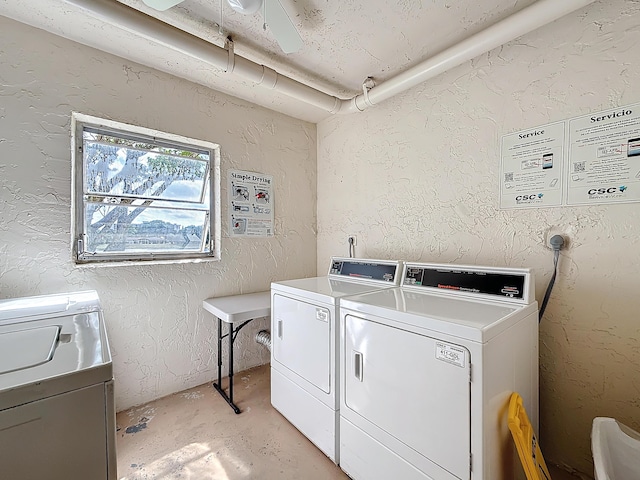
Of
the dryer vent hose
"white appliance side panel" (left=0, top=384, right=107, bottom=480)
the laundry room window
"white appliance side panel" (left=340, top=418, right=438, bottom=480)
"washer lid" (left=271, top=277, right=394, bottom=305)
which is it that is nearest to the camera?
"white appliance side panel" (left=0, top=384, right=107, bottom=480)

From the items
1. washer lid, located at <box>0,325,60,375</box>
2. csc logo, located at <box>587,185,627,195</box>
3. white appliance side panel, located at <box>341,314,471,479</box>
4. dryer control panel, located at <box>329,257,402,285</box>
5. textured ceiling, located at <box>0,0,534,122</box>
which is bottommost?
white appliance side panel, located at <box>341,314,471,479</box>

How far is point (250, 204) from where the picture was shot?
2.64 meters

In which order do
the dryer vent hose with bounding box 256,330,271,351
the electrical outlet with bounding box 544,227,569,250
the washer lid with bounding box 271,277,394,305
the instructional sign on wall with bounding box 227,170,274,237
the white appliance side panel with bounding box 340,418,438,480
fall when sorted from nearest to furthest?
the white appliance side panel with bounding box 340,418,438,480
the electrical outlet with bounding box 544,227,569,250
the washer lid with bounding box 271,277,394,305
the dryer vent hose with bounding box 256,330,271,351
the instructional sign on wall with bounding box 227,170,274,237

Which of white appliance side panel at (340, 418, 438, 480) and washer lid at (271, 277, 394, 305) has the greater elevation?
washer lid at (271, 277, 394, 305)

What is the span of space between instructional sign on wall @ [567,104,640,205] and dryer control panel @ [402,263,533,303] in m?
0.54

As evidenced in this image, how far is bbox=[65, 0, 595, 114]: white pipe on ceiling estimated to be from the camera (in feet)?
4.53

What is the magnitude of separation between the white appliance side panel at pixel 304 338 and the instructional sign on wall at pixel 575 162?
1370 millimetres

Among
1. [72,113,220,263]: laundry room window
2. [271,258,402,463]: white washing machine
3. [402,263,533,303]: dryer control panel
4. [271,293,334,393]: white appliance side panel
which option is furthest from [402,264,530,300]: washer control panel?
[72,113,220,263]: laundry room window

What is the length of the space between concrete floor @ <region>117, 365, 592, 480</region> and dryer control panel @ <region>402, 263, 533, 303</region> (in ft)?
3.49

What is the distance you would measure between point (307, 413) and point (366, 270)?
3.38ft

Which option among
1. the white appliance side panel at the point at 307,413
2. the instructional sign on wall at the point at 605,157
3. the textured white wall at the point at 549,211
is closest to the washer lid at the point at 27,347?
the white appliance side panel at the point at 307,413

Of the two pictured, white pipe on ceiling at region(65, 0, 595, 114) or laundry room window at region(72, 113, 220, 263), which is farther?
laundry room window at region(72, 113, 220, 263)

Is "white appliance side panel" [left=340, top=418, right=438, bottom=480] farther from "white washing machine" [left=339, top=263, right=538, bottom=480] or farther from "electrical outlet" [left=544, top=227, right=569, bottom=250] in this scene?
"electrical outlet" [left=544, top=227, right=569, bottom=250]

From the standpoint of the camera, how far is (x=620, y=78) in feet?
4.47
